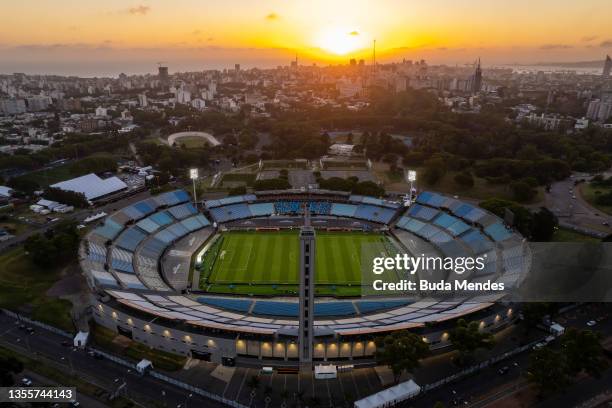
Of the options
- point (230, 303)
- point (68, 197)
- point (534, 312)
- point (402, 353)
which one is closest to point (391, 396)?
point (402, 353)

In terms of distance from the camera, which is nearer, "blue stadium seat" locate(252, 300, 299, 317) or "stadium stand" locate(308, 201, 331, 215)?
"blue stadium seat" locate(252, 300, 299, 317)

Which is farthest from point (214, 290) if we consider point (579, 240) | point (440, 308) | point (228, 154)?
point (228, 154)

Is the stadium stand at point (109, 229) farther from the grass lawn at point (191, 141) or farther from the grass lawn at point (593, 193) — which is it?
the grass lawn at point (593, 193)

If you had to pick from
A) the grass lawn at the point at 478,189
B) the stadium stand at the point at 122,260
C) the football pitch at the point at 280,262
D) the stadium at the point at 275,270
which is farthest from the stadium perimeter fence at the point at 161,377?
the grass lawn at the point at 478,189

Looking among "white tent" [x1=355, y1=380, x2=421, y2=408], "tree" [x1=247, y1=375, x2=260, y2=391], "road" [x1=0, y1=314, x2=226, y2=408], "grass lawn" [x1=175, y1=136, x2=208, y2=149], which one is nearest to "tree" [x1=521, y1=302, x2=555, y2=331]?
"white tent" [x1=355, y1=380, x2=421, y2=408]

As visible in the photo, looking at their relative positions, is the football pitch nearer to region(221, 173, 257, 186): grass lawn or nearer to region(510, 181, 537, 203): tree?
region(221, 173, 257, 186): grass lawn

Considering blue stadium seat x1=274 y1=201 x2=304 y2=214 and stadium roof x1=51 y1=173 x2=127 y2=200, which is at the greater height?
stadium roof x1=51 y1=173 x2=127 y2=200
